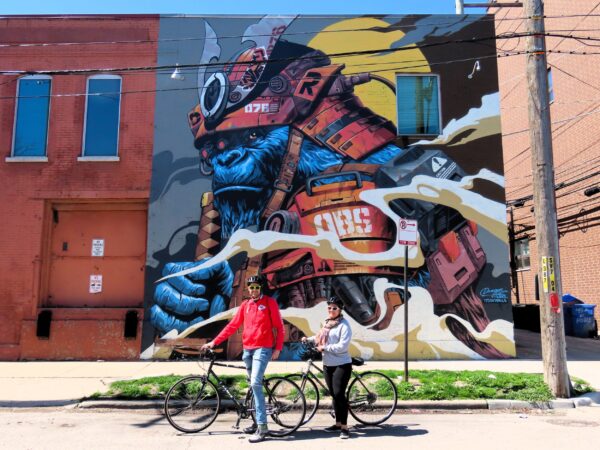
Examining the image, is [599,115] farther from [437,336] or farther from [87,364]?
[87,364]

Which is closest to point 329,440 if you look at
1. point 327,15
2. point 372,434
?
point 372,434

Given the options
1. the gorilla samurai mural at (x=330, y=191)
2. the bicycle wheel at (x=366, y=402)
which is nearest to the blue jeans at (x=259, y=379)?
the bicycle wheel at (x=366, y=402)

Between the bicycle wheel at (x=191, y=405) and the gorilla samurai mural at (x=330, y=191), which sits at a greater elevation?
the gorilla samurai mural at (x=330, y=191)

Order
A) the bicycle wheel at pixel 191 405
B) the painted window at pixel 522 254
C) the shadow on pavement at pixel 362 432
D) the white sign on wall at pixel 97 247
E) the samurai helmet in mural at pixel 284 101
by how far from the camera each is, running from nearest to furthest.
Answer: the shadow on pavement at pixel 362 432
the bicycle wheel at pixel 191 405
the samurai helmet in mural at pixel 284 101
the white sign on wall at pixel 97 247
the painted window at pixel 522 254

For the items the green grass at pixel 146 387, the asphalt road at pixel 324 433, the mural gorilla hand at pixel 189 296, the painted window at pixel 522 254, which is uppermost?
the painted window at pixel 522 254

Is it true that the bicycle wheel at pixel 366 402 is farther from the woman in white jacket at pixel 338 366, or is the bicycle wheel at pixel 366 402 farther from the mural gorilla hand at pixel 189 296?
the mural gorilla hand at pixel 189 296

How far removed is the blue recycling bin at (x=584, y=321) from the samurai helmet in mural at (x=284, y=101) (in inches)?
374

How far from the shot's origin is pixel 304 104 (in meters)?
12.7

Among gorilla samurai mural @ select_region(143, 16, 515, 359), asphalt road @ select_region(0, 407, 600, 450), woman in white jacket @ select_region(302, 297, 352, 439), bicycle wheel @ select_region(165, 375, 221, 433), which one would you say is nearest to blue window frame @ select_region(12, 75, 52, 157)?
gorilla samurai mural @ select_region(143, 16, 515, 359)

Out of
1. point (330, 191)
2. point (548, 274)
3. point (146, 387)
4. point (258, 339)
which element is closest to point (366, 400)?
point (258, 339)

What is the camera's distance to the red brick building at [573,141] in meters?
17.4

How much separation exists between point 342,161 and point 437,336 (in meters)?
4.79

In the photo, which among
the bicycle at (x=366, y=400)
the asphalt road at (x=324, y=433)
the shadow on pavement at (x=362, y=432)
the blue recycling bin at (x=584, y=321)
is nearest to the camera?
the asphalt road at (x=324, y=433)

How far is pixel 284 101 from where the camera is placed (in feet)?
41.7
